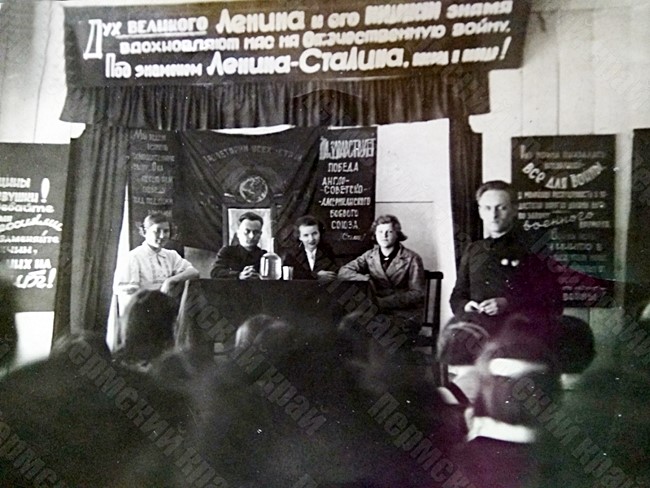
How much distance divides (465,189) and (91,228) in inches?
37.7

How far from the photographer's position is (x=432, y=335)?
4.56 ft

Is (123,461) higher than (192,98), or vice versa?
(192,98)

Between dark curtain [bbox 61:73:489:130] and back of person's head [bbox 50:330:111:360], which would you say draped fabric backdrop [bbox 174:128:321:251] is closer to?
dark curtain [bbox 61:73:489:130]

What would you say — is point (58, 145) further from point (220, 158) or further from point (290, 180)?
point (290, 180)

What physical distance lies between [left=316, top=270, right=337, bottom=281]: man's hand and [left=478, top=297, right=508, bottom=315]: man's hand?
0.36 meters

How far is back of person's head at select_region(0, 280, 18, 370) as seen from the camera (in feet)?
4.96

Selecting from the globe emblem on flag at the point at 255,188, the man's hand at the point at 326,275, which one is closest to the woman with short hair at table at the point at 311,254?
the man's hand at the point at 326,275

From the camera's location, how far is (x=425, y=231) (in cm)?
141

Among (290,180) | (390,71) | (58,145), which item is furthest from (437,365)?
(58,145)

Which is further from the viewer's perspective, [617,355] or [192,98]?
[192,98]

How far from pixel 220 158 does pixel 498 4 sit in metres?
0.78

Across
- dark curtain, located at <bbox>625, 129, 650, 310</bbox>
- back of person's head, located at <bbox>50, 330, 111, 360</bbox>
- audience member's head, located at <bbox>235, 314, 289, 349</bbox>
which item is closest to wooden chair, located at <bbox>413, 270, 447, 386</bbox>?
audience member's head, located at <bbox>235, 314, 289, 349</bbox>

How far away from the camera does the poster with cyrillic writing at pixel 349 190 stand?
142 cm

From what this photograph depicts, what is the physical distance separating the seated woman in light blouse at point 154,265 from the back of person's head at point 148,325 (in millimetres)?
23
